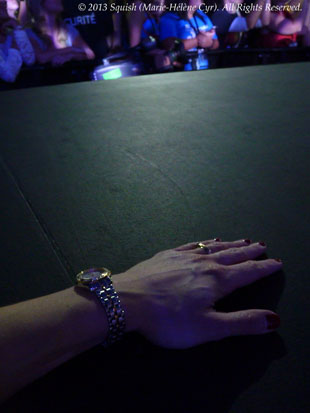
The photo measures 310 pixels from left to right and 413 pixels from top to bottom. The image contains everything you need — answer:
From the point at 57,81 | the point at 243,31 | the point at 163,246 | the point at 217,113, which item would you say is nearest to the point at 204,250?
the point at 163,246

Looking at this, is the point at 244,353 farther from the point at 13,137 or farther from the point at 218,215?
the point at 13,137

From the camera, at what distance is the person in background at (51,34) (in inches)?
161

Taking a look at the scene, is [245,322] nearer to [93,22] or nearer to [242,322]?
[242,322]

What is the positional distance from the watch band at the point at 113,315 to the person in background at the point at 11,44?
13.6ft

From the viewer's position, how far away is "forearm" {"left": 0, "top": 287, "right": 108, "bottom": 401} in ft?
1.25

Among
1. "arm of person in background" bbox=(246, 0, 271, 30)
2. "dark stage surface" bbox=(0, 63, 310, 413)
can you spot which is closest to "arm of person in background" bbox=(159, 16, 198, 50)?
"arm of person in background" bbox=(246, 0, 271, 30)

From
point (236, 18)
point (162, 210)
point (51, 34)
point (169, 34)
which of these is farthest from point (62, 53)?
point (162, 210)

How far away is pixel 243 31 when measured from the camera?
4.75 meters

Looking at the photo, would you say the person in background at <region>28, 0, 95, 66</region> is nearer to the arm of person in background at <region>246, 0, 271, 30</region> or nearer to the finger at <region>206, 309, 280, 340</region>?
the arm of person in background at <region>246, 0, 271, 30</region>

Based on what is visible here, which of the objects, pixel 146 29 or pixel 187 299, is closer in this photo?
pixel 187 299

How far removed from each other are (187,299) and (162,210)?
1.11 feet

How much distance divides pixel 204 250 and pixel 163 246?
108 mm

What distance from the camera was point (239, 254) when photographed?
0.56 m

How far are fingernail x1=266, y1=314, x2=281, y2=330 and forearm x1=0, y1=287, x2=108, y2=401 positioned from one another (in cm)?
21
